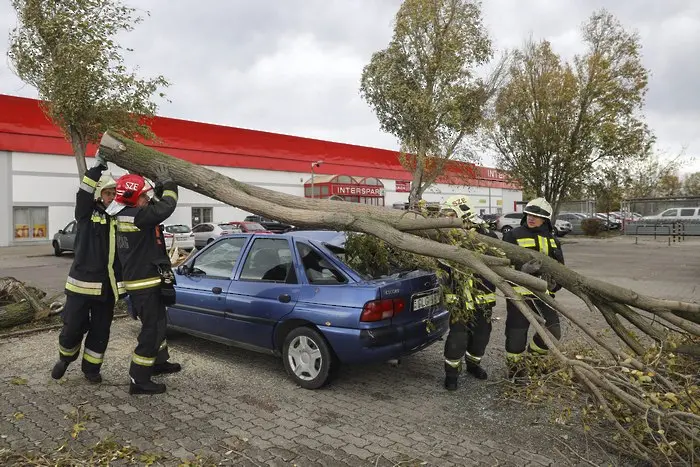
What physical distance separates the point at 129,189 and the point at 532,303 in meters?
3.66

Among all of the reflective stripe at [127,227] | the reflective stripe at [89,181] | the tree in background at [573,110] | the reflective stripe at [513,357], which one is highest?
the tree in background at [573,110]

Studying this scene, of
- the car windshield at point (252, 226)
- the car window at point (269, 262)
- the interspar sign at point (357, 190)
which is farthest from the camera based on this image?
the interspar sign at point (357, 190)

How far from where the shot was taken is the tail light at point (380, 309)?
13.1 feet

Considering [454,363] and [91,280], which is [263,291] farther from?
[454,363]

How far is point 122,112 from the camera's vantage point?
1049 centimetres

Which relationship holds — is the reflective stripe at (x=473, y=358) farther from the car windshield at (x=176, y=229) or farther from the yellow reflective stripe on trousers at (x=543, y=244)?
the car windshield at (x=176, y=229)

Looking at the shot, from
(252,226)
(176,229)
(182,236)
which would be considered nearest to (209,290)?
(182,236)

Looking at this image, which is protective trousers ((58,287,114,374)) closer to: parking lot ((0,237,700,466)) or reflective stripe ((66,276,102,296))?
reflective stripe ((66,276,102,296))

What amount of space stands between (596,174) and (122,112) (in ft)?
72.5

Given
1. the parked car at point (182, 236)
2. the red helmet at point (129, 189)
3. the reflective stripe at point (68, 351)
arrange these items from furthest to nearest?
1. the parked car at point (182, 236)
2. the reflective stripe at point (68, 351)
3. the red helmet at point (129, 189)

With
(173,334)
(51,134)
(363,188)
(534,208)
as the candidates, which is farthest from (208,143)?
(534,208)

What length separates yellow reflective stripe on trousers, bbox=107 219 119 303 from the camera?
4.36 m

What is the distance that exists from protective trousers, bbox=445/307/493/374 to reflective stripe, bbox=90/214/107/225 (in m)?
3.32

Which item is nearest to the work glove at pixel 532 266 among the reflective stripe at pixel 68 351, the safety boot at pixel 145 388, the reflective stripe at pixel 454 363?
the reflective stripe at pixel 454 363
